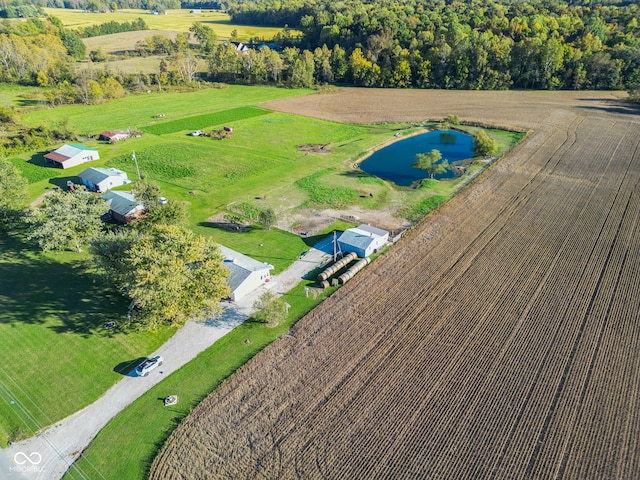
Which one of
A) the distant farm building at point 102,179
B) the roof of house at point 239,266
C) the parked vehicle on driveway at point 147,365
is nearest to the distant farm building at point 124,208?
the distant farm building at point 102,179

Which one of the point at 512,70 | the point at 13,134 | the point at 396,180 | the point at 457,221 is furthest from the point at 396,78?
the point at 13,134

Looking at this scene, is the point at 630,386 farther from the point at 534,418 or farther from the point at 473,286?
the point at 473,286

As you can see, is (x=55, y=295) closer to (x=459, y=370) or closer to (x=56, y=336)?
(x=56, y=336)

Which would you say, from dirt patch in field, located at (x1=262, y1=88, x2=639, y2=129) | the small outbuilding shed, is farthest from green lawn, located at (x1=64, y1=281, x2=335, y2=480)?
dirt patch in field, located at (x1=262, y1=88, x2=639, y2=129)
